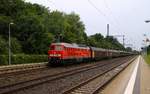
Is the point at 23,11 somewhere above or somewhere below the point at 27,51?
above

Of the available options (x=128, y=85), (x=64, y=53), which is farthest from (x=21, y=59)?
(x=128, y=85)

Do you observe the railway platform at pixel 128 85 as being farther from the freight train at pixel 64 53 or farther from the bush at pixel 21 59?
the bush at pixel 21 59

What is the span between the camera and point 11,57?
4916cm

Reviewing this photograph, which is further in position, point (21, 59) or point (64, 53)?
point (21, 59)

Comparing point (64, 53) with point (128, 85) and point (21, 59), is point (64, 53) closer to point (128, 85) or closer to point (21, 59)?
point (21, 59)

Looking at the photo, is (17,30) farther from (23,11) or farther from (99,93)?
(99,93)

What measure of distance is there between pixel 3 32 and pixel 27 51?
659 centimetres

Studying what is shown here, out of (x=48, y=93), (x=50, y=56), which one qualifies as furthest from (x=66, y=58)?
(x=48, y=93)

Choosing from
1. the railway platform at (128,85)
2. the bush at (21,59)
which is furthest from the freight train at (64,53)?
the railway platform at (128,85)

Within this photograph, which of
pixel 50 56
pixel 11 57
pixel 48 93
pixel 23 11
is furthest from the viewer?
pixel 23 11

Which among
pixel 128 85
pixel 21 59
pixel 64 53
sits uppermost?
pixel 64 53

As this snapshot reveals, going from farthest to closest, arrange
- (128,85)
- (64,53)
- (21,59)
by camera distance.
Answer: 1. (21,59)
2. (64,53)
3. (128,85)

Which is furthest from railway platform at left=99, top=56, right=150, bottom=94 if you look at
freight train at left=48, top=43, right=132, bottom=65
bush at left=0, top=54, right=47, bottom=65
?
bush at left=0, top=54, right=47, bottom=65

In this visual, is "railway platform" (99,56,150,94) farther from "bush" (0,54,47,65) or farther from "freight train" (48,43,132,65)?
"bush" (0,54,47,65)
